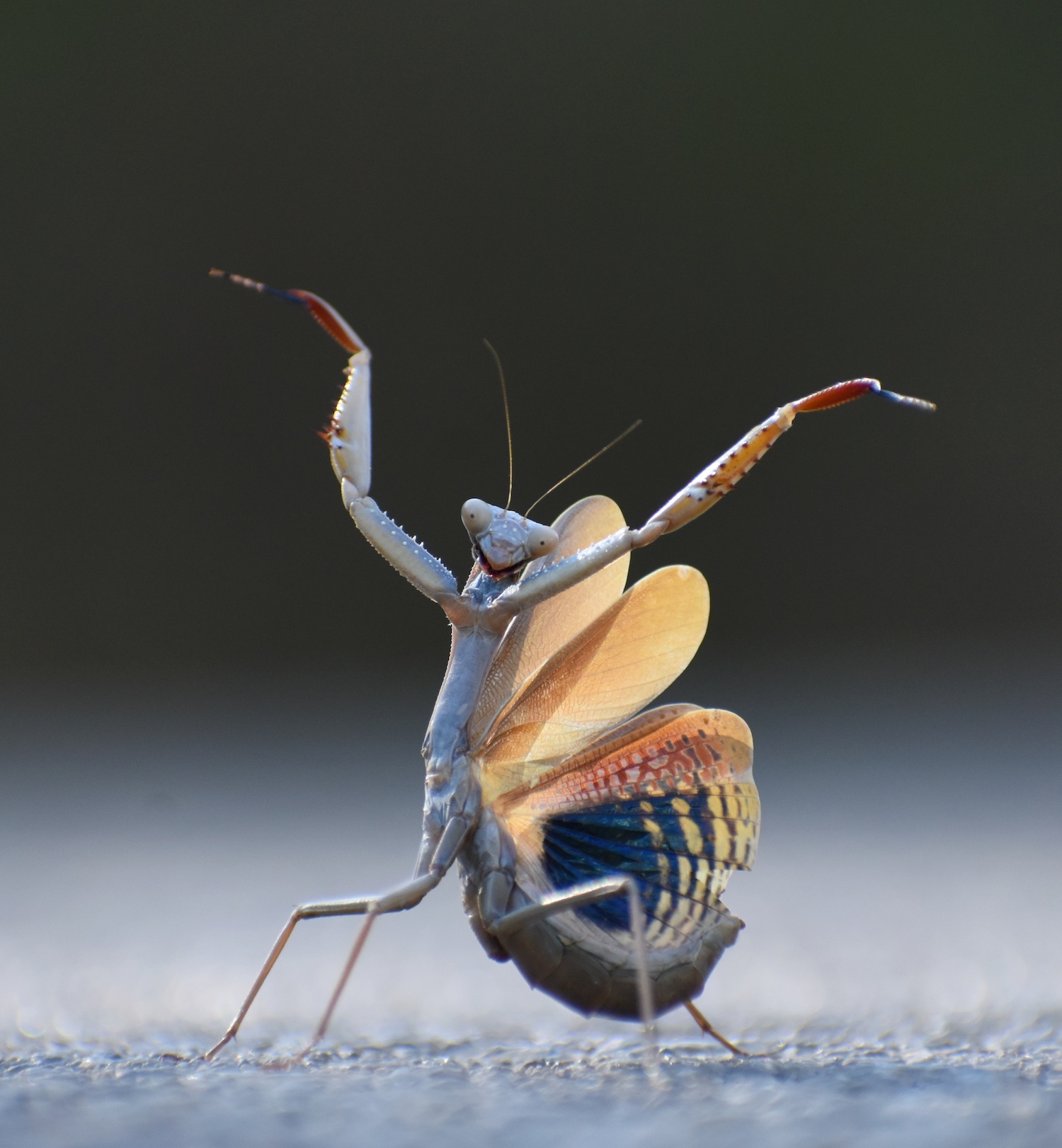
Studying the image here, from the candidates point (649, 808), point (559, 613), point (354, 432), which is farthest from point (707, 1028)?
point (354, 432)

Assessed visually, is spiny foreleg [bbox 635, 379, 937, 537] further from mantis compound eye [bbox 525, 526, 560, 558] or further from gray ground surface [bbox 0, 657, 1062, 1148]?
gray ground surface [bbox 0, 657, 1062, 1148]

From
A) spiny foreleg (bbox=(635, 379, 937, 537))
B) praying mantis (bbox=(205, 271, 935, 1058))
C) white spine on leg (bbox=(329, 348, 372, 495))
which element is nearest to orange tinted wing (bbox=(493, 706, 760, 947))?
praying mantis (bbox=(205, 271, 935, 1058))

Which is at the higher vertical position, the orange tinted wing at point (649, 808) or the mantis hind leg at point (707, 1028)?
the orange tinted wing at point (649, 808)

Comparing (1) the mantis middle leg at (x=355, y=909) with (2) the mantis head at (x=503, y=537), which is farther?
(2) the mantis head at (x=503, y=537)

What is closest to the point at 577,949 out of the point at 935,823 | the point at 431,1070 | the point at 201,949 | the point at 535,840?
the point at 535,840

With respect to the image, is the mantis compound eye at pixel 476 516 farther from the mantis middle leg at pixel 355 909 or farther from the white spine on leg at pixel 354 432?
the mantis middle leg at pixel 355 909

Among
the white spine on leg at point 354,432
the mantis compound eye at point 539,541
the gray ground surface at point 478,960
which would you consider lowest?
the gray ground surface at point 478,960

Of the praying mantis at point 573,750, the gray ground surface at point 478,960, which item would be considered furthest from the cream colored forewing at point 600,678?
the gray ground surface at point 478,960

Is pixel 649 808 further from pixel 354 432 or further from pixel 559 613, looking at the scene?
pixel 354 432
